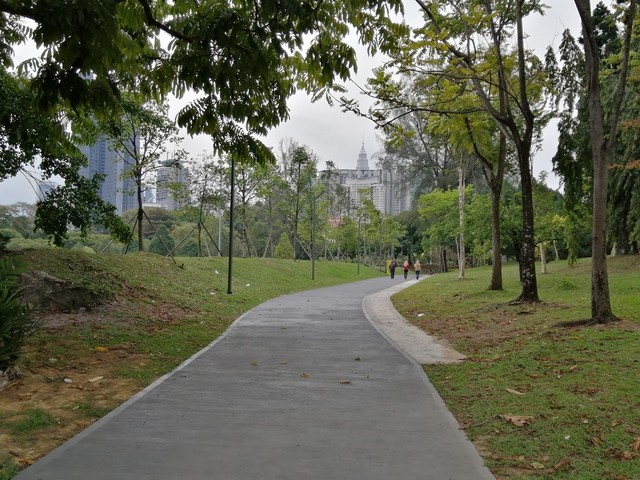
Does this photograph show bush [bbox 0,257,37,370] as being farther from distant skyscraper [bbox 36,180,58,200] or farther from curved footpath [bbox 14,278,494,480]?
distant skyscraper [bbox 36,180,58,200]

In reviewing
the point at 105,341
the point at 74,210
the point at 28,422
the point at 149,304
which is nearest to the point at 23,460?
the point at 28,422

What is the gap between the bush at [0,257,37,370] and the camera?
560cm

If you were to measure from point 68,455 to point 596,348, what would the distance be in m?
6.98

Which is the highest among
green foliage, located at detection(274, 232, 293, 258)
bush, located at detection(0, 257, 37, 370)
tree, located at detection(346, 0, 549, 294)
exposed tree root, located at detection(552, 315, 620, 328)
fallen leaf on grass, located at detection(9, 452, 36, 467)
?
tree, located at detection(346, 0, 549, 294)

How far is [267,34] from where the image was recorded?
589 cm

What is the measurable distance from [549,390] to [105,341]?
656 centimetres

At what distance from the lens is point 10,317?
18.4 ft

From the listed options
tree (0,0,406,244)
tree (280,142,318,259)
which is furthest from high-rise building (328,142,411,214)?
tree (0,0,406,244)

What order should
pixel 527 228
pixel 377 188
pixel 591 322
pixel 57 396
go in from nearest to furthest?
pixel 57 396 < pixel 591 322 < pixel 527 228 < pixel 377 188

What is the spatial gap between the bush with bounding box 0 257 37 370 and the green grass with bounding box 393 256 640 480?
4.46 metres

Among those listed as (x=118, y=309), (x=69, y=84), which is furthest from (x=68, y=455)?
(x=118, y=309)

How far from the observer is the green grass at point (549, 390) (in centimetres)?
414

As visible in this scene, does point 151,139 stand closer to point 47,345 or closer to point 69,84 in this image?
point 47,345

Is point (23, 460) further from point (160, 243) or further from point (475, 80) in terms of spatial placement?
point (160, 243)
